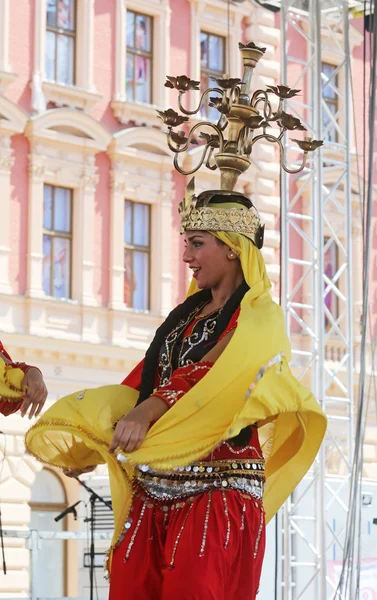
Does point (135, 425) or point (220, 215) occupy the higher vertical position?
point (220, 215)

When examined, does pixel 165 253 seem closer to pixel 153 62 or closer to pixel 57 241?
pixel 57 241

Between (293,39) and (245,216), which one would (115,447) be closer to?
(245,216)

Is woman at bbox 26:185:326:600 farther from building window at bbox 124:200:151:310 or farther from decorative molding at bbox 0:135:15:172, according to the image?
building window at bbox 124:200:151:310

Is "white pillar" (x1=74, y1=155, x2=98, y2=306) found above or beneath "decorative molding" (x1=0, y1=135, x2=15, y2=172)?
beneath

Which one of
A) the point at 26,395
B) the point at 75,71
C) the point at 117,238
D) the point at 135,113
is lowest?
the point at 26,395

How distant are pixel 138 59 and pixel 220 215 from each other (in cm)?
1509

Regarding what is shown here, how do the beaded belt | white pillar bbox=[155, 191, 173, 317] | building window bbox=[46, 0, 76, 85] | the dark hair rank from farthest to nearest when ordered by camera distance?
white pillar bbox=[155, 191, 173, 317] → building window bbox=[46, 0, 76, 85] → the dark hair → the beaded belt

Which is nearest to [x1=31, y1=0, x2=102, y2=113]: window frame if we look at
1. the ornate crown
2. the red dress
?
the ornate crown

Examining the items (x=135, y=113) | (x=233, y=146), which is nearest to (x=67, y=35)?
(x=135, y=113)

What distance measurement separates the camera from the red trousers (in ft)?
15.1

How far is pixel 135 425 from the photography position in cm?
463

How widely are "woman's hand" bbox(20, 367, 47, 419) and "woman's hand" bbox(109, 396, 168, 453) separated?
0.48m

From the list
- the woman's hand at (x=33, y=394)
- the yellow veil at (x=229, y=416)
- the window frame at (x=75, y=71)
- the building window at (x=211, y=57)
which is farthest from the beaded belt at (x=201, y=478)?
the building window at (x=211, y=57)

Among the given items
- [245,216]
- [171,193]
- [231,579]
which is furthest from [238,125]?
[171,193]
